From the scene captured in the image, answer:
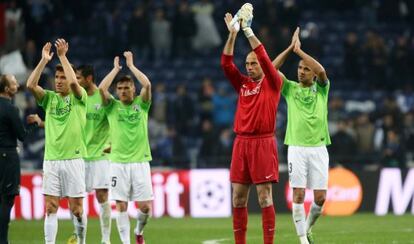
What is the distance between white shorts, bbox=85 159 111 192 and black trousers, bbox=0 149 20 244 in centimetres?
201

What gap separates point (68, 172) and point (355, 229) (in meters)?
7.23

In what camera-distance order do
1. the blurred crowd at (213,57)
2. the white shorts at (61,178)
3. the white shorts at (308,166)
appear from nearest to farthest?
the white shorts at (61,178), the white shorts at (308,166), the blurred crowd at (213,57)

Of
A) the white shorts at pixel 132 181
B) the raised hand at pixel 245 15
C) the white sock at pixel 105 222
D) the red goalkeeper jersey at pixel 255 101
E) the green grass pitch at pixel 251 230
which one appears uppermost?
the raised hand at pixel 245 15

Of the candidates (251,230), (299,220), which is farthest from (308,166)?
(251,230)

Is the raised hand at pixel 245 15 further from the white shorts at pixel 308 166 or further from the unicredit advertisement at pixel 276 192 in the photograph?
the unicredit advertisement at pixel 276 192

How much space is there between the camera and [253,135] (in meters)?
15.5

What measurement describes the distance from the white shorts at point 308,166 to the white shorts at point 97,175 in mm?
2859

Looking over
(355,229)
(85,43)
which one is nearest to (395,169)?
(355,229)

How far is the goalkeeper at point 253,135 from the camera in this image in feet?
50.2

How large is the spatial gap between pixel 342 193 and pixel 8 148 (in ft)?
39.0

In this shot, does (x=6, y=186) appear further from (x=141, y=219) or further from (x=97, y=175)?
(x=97, y=175)

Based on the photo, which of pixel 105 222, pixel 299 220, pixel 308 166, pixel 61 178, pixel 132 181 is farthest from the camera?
pixel 105 222

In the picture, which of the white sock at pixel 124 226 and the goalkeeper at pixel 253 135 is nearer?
the goalkeeper at pixel 253 135

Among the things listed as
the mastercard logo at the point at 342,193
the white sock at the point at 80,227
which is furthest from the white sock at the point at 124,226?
the mastercard logo at the point at 342,193
